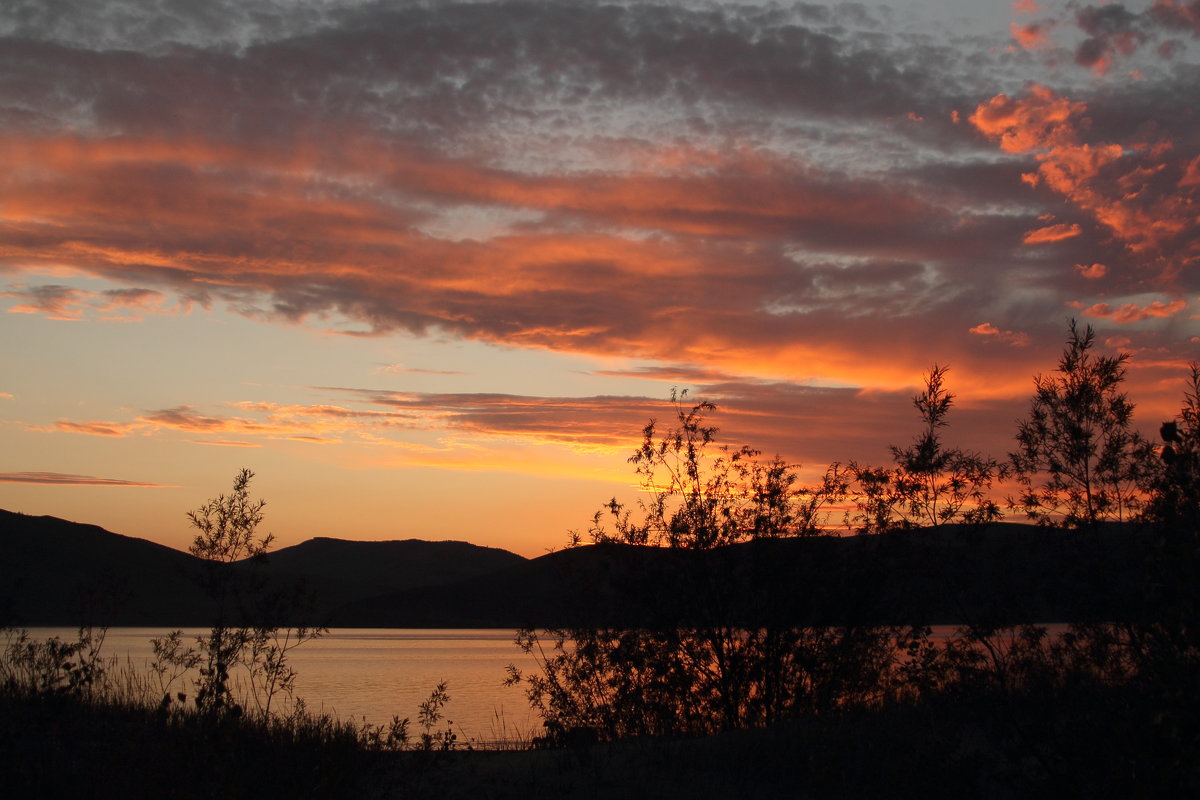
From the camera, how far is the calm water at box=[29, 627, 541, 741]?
26.2 metres

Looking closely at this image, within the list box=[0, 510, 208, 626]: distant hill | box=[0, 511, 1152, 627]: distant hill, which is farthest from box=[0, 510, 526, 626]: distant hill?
box=[0, 511, 1152, 627]: distant hill

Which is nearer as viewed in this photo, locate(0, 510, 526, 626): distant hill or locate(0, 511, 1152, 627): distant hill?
locate(0, 511, 1152, 627): distant hill

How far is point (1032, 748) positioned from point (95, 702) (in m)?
14.5

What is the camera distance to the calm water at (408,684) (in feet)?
85.9

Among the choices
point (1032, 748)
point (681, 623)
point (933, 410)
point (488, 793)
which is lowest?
point (488, 793)

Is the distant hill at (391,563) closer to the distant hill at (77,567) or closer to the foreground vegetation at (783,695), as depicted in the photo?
the distant hill at (77,567)

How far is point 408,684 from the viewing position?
121ft

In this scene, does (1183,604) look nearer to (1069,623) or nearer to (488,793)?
(1069,623)

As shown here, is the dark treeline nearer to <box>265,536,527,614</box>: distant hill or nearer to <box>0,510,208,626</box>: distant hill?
<box>0,510,208,626</box>: distant hill

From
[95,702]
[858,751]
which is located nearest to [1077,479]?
[858,751]

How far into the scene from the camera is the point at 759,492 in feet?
Answer: 50.8

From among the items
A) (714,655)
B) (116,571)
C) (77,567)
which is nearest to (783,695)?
(714,655)

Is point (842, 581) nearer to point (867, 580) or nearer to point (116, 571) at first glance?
point (867, 580)

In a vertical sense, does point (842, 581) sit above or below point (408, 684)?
above
